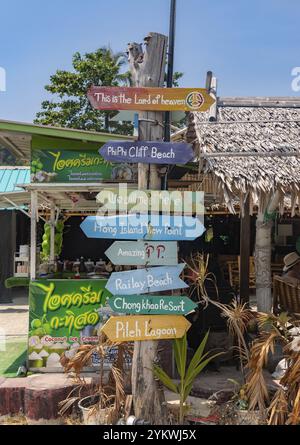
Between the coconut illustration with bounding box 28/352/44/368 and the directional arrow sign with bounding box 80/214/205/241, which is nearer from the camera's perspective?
the directional arrow sign with bounding box 80/214/205/241

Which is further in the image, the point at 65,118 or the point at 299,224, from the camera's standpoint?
the point at 65,118

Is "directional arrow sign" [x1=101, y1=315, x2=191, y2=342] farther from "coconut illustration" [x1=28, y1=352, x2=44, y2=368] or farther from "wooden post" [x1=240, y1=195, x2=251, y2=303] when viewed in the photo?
"wooden post" [x1=240, y1=195, x2=251, y2=303]

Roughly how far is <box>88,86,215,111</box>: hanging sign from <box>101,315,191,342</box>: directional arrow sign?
1.80 m

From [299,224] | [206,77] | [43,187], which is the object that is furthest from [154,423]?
[299,224]

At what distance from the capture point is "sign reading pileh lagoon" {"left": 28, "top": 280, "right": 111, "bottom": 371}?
17.8 ft

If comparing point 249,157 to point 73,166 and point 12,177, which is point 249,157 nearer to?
point 73,166

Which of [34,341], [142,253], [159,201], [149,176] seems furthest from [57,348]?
[149,176]

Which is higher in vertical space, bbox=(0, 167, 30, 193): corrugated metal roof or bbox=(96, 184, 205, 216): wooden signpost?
bbox=(0, 167, 30, 193): corrugated metal roof

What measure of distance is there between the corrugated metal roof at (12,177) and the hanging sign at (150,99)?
26.4 feet

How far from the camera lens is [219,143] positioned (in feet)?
17.0

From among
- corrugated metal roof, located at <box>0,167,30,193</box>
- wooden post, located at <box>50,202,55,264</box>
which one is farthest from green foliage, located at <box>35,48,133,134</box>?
wooden post, located at <box>50,202,55,264</box>

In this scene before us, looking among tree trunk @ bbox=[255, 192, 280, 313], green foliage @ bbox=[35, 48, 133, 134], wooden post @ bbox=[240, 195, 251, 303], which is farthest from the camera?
green foliage @ bbox=[35, 48, 133, 134]
